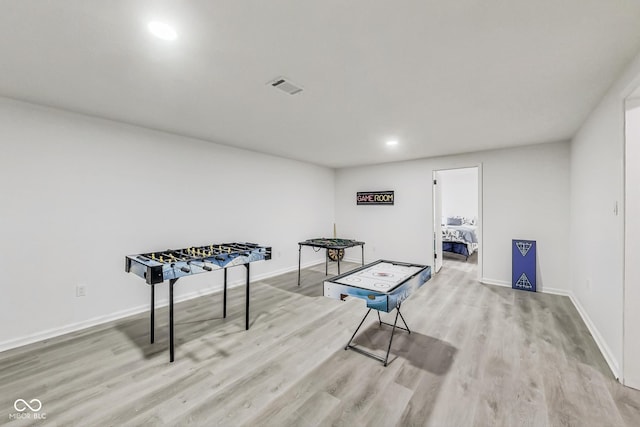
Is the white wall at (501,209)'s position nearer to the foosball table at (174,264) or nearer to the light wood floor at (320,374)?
the light wood floor at (320,374)

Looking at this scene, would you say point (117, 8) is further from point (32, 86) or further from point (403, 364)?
point (403, 364)

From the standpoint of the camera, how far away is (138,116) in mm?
3031

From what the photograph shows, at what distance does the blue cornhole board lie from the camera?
4.25 metres

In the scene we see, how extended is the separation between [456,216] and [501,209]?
4801mm

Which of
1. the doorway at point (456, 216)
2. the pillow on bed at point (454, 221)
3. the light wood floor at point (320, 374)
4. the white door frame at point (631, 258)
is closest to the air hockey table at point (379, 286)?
the light wood floor at point (320, 374)

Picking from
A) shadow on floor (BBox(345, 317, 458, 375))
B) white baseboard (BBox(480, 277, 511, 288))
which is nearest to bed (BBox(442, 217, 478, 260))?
white baseboard (BBox(480, 277, 511, 288))

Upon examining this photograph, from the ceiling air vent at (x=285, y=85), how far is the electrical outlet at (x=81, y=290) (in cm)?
304

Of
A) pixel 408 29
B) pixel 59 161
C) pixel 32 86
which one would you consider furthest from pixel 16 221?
pixel 408 29

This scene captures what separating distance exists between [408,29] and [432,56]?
1.23ft

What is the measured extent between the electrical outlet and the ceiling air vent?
3.04m

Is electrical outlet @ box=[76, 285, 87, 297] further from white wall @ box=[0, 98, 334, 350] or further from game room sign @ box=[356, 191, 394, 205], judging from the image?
game room sign @ box=[356, 191, 394, 205]

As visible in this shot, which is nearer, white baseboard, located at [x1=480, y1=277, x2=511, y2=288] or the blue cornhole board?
the blue cornhole board

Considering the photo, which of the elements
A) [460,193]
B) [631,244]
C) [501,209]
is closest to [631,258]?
[631,244]

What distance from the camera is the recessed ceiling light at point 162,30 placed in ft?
4.95
